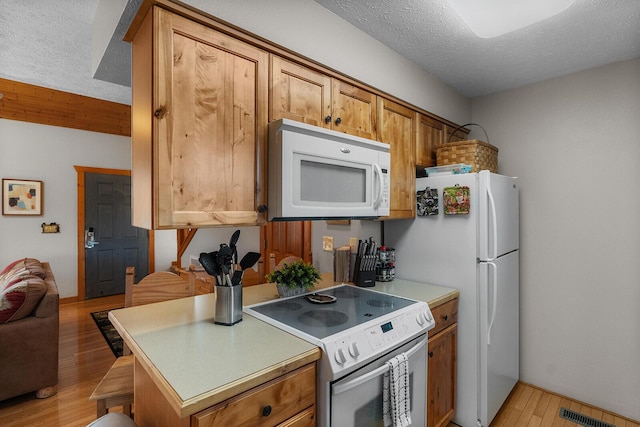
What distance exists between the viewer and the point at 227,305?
1.46 meters

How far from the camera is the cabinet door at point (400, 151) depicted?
2.12 metres

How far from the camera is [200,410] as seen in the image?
3.07ft

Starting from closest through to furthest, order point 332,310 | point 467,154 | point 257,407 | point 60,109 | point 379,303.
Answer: point 257,407, point 332,310, point 379,303, point 467,154, point 60,109

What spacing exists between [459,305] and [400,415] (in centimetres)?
92

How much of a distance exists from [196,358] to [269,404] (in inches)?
11.4

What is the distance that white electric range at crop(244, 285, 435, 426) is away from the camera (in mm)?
1261

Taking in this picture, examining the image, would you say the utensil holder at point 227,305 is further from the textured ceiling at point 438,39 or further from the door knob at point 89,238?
the door knob at point 89,238

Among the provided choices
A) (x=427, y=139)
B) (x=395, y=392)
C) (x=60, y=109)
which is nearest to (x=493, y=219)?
(x=427, y=139)

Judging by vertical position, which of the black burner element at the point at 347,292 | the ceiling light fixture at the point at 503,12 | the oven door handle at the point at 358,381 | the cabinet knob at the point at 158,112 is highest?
the ceiling light fixture at the point at 503,12

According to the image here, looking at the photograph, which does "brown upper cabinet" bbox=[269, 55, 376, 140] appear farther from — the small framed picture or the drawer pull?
the small framed picture

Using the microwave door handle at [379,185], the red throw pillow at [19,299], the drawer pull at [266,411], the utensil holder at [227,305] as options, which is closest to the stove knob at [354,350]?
the drawer pull at [266,411]

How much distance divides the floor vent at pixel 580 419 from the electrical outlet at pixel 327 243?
6.55 ft

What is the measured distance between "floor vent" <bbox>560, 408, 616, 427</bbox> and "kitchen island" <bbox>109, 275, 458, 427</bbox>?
2119mm

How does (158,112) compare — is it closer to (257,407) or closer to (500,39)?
(257,407)
